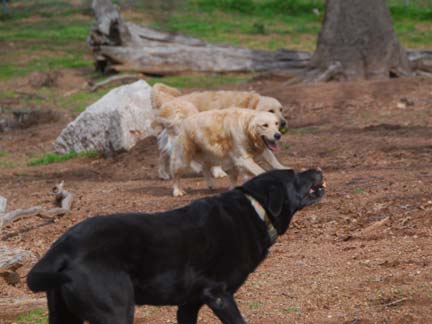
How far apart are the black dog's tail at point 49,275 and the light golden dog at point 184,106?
25.3 feet

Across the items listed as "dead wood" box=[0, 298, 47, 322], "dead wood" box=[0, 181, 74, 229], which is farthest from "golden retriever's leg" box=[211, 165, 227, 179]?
"dead wood" box=[0, 298, 47, 322]

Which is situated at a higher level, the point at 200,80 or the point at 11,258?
the point at 11,258

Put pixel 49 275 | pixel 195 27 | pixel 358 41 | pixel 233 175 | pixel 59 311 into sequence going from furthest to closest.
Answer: pixel 195 27 < pixel 358 41 < pixel 233 175 < pixel 59 311 < pixel 49 275

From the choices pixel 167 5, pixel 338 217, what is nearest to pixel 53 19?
pixel 167 5

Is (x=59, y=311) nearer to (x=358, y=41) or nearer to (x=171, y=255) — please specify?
(x=171, y=255)

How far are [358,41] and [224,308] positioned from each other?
43.9 feet

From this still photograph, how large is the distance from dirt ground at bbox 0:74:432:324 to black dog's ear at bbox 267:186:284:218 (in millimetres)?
1100

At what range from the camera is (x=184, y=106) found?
1364cm

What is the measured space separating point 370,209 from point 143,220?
4.74 meters

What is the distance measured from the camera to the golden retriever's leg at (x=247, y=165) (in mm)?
11789

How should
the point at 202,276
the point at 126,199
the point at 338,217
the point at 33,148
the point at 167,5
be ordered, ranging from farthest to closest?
1. the point at 33,148
2. the point at 167,5
3. the point at 126,199
4. the point at 338,217
5. the point at 202,276

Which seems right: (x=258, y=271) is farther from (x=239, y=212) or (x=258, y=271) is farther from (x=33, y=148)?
(x=33, y=148)

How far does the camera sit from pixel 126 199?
12.2 meters

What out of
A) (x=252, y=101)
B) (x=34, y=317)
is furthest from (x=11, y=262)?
(x=252, y=101)
